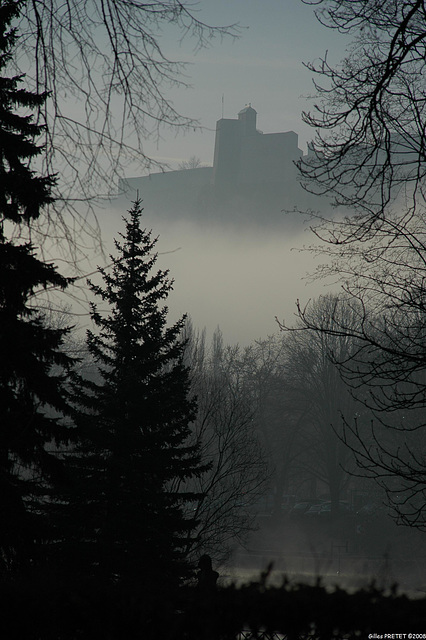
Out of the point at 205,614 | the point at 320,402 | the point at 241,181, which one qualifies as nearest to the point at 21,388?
the point at 205,614

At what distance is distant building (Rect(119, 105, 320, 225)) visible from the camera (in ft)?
490

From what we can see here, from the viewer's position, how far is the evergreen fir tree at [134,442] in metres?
13.0

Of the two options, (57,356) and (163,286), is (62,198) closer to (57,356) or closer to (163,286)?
(57,356)

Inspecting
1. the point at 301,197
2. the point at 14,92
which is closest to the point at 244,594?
the point at 14,92

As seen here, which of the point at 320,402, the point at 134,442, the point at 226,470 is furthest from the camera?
the point at 320,402

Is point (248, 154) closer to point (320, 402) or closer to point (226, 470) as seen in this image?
point (320, 402)

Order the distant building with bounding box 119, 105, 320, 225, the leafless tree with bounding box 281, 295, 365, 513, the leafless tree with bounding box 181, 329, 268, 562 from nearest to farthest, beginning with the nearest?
the leafless tree with bounding box 181, 329, 268, 562 → the leafless tree with bounding box 281, 295, 365, 513 → the distant building with bounding box 119, 105, 320, 225

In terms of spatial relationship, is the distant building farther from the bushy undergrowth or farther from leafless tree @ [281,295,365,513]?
the bushy undergrowth

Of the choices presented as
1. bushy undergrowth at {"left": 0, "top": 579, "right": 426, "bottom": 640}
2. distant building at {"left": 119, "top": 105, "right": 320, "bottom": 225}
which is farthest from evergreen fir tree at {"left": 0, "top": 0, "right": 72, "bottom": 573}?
distant building at {"left": 119, "top": 105, "right": 320, "bottom": 225}

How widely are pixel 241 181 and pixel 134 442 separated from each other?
→ 493 feet

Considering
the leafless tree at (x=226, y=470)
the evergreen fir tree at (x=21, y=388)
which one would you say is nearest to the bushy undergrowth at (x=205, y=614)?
the evergreen fir tree at (x=21, y=388)

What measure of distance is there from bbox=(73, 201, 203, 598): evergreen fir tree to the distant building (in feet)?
437

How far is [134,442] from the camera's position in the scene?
549 inches

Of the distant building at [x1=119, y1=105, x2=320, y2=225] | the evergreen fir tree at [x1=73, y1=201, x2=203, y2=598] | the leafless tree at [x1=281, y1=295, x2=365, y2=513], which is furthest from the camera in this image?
the distant building at [x1=119, y1=105, x2=320, y2=225]
